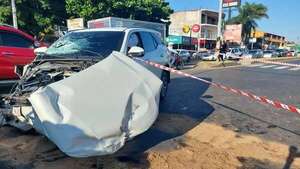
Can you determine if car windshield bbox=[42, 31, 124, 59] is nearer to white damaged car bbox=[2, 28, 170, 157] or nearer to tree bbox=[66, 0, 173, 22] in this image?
white damaged car bbox=[2, 28, 170, 157]

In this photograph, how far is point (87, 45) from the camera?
632 cm

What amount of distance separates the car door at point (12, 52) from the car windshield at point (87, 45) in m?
2.09

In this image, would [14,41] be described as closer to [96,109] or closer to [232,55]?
[96,109]

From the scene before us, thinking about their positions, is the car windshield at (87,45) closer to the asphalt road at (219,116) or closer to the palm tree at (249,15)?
the asphalt road at (219,116)

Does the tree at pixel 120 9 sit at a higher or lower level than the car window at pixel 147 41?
higher

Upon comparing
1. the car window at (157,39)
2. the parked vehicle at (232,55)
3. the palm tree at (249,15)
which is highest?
the palm tree at (249,15)

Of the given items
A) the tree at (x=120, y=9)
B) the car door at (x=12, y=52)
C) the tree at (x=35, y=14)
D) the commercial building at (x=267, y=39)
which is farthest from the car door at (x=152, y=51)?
the commercial building at (x=267, y=39)

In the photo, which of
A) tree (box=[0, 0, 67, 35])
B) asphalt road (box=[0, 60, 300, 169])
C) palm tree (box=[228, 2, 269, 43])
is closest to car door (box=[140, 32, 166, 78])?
asphalt road (box=[0, 60, 300, 169])

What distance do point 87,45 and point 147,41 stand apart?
1963 mm

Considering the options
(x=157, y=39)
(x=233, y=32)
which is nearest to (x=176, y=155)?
(x=157, y=39)

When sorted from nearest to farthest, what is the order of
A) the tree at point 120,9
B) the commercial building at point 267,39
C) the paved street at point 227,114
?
the paved street at point 227,114 < the tree at point 120,9 < the commercial building at point 267,39

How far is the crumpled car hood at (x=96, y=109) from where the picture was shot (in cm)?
384

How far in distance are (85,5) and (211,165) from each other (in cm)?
2558

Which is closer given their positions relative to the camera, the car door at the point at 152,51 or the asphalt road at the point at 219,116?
the asphalt road at the point at 219,116
